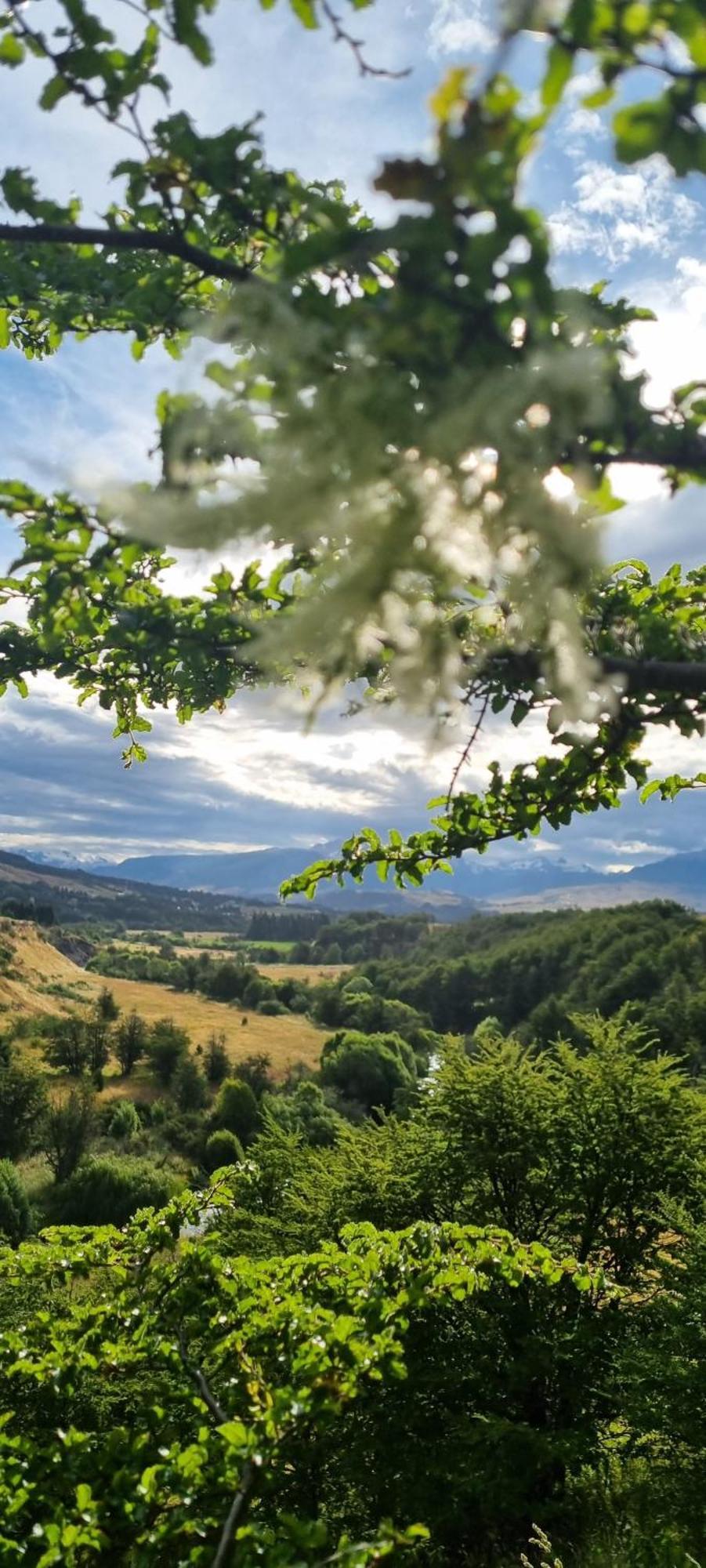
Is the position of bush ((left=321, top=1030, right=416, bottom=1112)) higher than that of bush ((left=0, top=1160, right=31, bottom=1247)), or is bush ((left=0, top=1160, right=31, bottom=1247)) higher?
bush ((left=0, top=1160, right=31, bottom=1247))

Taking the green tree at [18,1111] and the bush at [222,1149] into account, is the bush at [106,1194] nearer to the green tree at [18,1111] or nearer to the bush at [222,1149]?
the green tree at [18,1111]

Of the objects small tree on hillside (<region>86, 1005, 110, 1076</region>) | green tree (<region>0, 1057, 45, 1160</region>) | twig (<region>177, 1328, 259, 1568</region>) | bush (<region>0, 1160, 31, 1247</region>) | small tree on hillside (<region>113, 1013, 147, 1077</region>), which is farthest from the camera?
small tree on hillside (<region>113, 1013, 147, 1077</region>)

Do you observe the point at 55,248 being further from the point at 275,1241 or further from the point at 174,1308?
the point at 275,1241

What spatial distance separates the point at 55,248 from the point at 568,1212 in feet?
42.4

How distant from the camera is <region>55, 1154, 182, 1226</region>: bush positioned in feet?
103

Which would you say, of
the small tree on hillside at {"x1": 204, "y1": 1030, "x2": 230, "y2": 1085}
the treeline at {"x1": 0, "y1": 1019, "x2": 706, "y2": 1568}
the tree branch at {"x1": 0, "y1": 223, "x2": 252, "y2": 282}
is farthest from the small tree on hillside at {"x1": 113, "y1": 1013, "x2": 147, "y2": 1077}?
the tree branch at {"x1": 0, "y1": 223, "x2": 252, "y2": 282}

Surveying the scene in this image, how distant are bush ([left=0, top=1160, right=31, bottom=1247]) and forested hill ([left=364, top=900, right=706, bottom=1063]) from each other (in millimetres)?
37774

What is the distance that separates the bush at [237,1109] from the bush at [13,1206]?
66.8ft

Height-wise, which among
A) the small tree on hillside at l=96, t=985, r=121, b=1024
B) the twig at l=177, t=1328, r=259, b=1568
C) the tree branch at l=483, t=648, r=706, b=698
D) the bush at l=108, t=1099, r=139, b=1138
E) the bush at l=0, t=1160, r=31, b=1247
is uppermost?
the tree branch at l=483, t=648, r=706, b=698

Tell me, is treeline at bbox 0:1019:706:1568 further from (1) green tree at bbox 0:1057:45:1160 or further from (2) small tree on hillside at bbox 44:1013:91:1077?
(2) small tree on hillside at bbox 44:1013:91:1077

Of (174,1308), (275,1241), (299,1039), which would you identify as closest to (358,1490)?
(275,1241)

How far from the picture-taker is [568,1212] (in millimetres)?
11688

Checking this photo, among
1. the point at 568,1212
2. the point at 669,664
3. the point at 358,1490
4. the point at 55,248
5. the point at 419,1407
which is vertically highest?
the point at 55,248

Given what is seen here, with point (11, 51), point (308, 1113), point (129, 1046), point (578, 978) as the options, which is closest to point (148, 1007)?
point (129, 1046)
